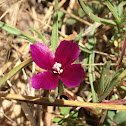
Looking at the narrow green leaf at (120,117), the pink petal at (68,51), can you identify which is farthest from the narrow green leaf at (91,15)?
the narrow green leaf at (120,117)

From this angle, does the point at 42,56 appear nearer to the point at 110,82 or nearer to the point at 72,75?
the point at 72,75

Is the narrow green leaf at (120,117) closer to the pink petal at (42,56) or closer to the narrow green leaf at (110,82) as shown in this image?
the narrow green leaf at (110,82)

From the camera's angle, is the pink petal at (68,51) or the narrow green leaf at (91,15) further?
→ the narrow green leaf at (91,15)

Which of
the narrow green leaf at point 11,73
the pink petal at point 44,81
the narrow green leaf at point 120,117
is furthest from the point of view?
the narrow green leaf at point 120,117

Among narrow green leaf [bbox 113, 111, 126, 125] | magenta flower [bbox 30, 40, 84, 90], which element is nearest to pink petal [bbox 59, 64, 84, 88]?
magenta flower [bbox 30, 40, 84, 90]

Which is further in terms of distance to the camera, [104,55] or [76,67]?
[104,55]

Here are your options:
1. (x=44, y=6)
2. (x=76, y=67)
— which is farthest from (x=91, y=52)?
(x=44, y=6)

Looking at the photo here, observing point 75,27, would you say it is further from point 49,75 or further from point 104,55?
point 49,75

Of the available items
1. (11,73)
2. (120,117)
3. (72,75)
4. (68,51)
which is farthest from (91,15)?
(120,117)
